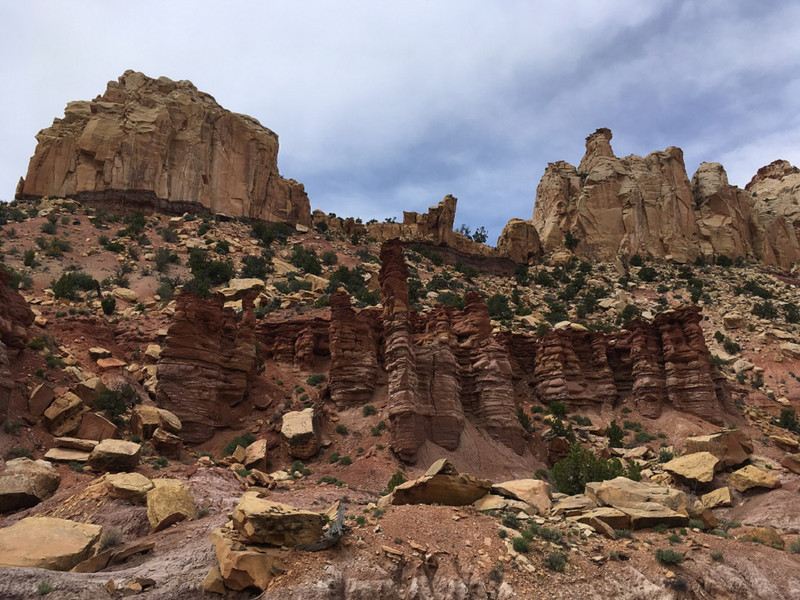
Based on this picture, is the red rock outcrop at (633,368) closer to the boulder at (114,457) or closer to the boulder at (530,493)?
the boulder at (530,493)

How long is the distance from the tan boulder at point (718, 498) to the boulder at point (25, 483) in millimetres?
22738

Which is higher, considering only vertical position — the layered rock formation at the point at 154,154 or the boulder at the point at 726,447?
the layered rock formation at the point at 154,154

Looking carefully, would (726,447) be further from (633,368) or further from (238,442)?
(238,442)

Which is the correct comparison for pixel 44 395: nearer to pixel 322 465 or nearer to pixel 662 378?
pixel 322 465

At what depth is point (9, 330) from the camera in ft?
62.7

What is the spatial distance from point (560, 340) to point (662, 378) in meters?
7.17

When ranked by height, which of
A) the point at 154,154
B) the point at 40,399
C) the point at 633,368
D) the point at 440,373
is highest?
the point at 154,154

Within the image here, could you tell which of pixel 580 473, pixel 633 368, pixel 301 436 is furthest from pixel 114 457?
pixel 633 368

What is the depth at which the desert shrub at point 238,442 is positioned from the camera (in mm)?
23031

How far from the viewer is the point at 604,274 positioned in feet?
222

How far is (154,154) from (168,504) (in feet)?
187

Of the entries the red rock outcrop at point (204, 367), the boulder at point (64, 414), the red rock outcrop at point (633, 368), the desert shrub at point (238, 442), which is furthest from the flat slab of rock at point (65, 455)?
the red rock outcrop at point (633, 368)

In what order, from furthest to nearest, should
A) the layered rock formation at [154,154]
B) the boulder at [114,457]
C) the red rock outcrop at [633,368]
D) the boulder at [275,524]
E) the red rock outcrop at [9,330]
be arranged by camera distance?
the layered rock formation at [154,154], the red rock outcrop at [633,368], the red rock outcrop at [9,330], the boulder at [114,457], the boulder at [275,524]

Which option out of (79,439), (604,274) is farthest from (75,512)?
(604,274)
